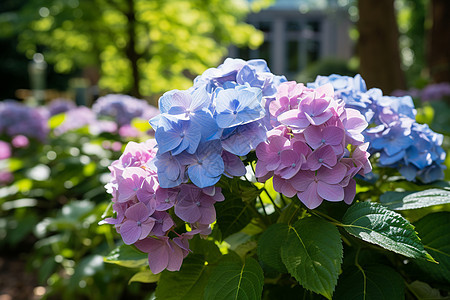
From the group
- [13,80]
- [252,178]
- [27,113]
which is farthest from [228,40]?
[13,80]

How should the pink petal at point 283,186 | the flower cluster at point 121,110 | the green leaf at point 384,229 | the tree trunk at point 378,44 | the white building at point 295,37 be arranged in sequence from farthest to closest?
the white building at point 295,37
the tree trunk at point 378,44
the flower cluster at point 121,110
the pink petal at point 283,186
the green leaf at point 384,229

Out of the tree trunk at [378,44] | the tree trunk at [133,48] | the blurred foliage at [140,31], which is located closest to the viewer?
the tree trunk at [378,44]

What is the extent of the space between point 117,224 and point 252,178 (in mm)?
348

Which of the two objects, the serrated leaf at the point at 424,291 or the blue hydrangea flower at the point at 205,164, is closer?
the blue hydrangea flower at the point at 205,164

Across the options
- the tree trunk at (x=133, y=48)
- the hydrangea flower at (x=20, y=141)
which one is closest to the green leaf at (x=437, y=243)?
the hydrangea flower at (x=20, y=141)

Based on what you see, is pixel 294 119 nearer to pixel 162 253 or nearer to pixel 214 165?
pixel 214 165

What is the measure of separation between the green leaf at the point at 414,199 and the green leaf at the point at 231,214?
13.0 inches

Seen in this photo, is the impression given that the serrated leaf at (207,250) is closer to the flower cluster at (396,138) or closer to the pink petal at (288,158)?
the pink petal at (288,158)

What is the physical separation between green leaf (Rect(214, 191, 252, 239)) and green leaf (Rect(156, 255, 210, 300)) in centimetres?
9

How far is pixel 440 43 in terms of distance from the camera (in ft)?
20.4

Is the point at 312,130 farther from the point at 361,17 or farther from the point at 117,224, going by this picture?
the point at 361,17

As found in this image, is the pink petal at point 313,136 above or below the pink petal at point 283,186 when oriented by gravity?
above

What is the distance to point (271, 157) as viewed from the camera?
874 mm

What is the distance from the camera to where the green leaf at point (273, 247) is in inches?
34.8
